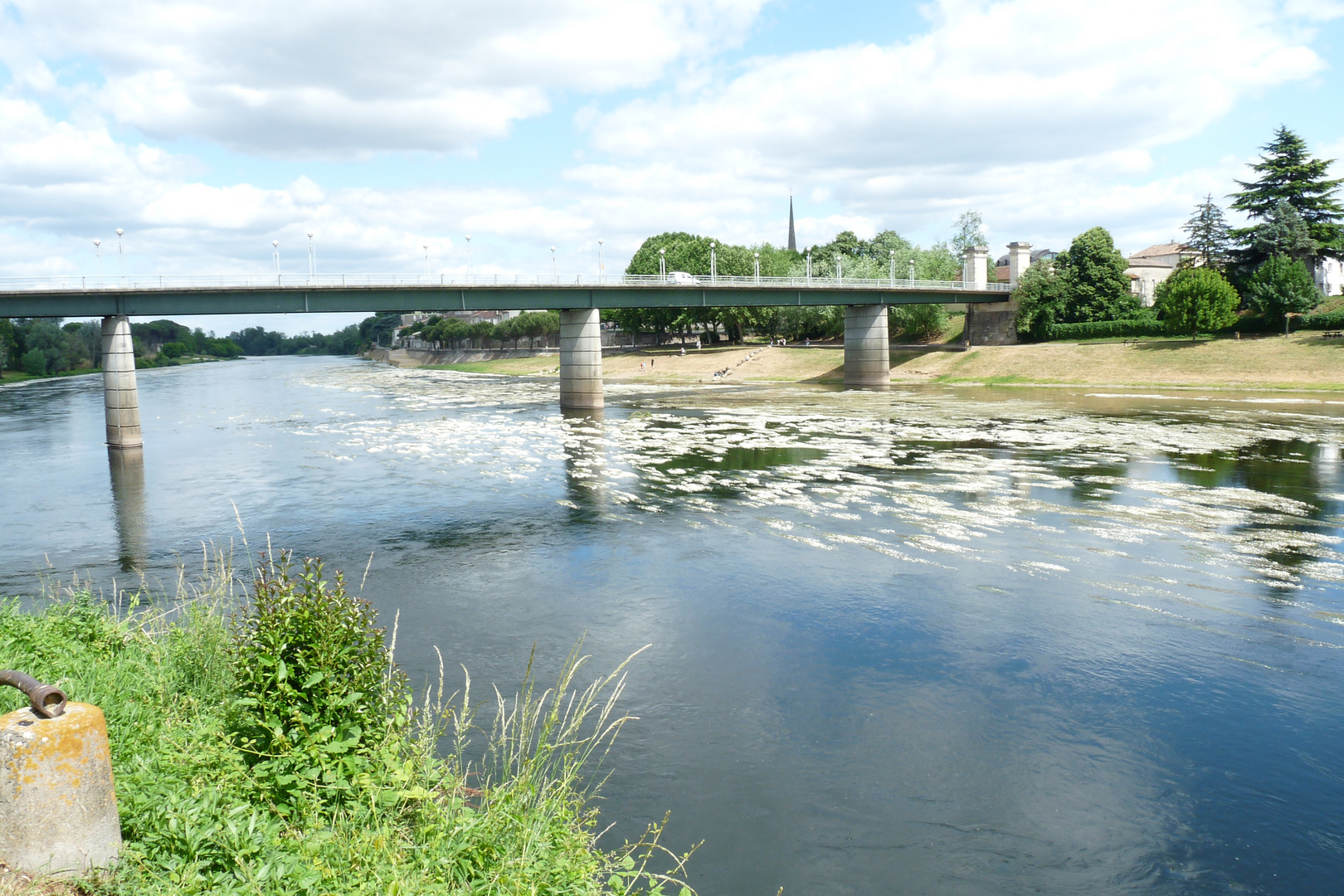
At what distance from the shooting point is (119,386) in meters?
53.3

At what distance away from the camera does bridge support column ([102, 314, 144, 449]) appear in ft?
170

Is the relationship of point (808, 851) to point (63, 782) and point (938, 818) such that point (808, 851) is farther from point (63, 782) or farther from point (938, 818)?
point (63, 782)

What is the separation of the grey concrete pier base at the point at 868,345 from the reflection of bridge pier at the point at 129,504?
219ft

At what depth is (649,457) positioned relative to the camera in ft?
142

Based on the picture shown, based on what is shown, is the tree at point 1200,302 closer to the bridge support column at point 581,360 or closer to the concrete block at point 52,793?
the bridge support column at point 581,360

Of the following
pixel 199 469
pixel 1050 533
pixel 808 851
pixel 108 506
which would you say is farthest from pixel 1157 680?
pixel 199 469

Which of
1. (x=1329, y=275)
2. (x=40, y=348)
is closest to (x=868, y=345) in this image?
(x=1329, y=275)

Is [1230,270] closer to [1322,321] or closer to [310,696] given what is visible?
[1322,321]

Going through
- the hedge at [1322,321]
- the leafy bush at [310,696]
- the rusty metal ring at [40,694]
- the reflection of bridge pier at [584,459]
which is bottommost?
the reflection of bridge pier at [584,459]

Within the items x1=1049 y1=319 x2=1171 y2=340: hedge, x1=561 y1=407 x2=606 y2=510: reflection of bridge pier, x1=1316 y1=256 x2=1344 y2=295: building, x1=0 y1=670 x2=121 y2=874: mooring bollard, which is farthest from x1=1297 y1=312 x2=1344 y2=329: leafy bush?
x1=0 y1=670 x2=121 y2=874: mooring bollard

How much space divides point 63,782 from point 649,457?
36.9 m

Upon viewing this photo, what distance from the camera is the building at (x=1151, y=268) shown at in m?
130

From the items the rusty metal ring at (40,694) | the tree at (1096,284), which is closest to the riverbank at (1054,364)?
the tree at (1096,284)

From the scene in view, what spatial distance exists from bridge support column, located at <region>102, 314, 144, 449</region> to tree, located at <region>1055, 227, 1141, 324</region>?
9181 cm
